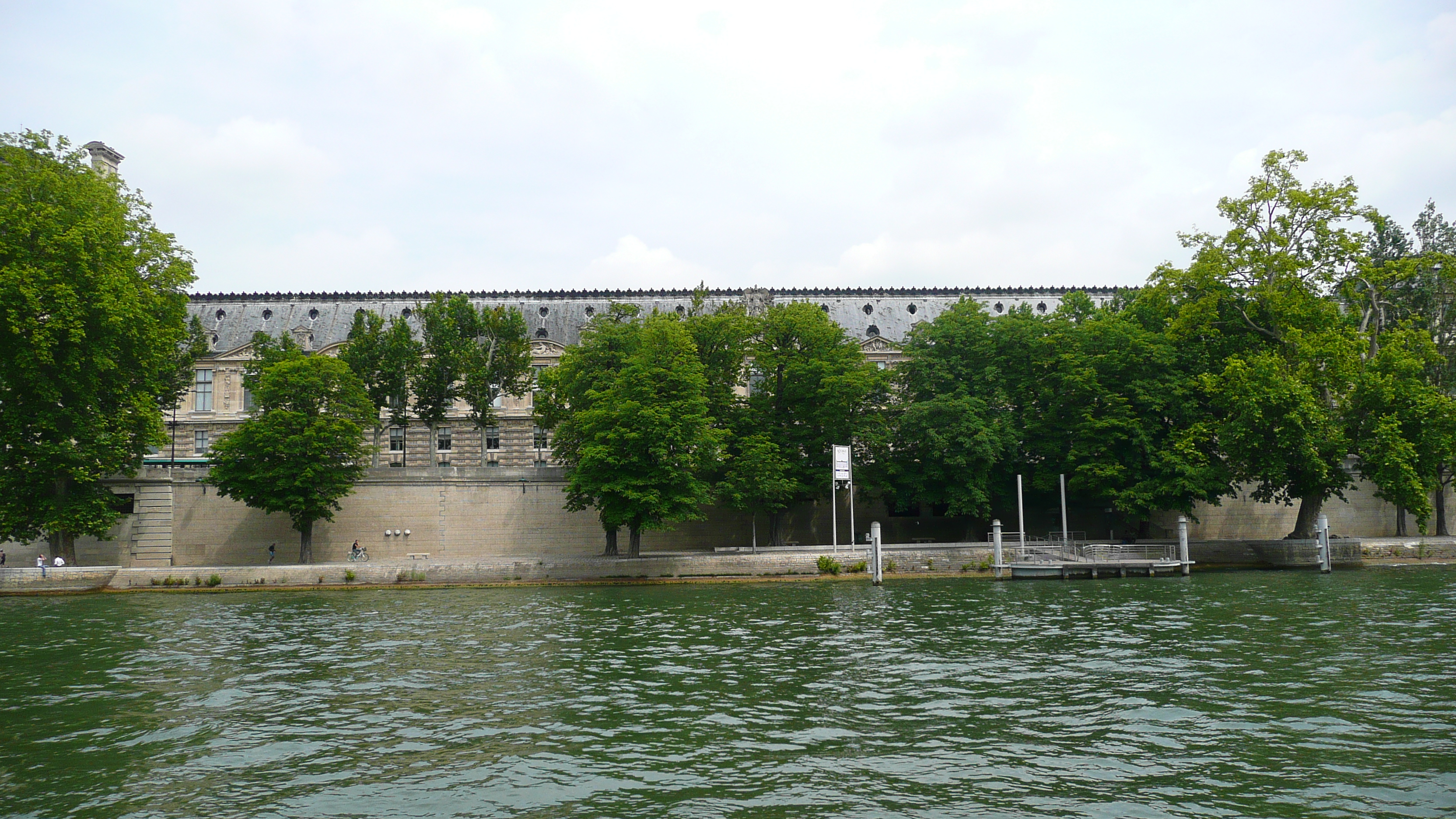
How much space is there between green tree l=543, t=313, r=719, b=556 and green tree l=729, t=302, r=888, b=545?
4893 millimetres

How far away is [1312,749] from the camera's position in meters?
15.6

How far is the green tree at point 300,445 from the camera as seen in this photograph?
5194 centimetres

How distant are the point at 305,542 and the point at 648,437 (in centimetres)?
1954

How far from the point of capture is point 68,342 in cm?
4559

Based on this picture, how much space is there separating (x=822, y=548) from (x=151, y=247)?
34.8 meters

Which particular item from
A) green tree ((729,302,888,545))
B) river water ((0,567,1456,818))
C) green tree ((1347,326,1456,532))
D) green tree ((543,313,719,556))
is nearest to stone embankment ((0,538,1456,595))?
green tree ((543,313,719,556))

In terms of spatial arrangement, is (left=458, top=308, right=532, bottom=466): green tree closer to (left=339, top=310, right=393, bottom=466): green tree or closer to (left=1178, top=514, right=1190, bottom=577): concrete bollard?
(left=339, top=310, right=393, bottom=466): green tree

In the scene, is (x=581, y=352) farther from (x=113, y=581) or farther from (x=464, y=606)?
(x=113, y=581)

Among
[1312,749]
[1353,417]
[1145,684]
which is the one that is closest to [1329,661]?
[1145,684]

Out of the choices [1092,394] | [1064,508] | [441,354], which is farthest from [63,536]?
[1092,394]

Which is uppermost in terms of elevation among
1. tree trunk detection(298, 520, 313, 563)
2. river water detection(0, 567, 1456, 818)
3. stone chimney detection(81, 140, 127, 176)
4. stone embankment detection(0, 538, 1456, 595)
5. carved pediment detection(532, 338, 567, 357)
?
stone chimney detection(81, 140, 127, 176)

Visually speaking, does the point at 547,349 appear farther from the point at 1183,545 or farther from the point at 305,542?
the point at 1183,545

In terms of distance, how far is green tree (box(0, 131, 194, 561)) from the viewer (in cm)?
4394

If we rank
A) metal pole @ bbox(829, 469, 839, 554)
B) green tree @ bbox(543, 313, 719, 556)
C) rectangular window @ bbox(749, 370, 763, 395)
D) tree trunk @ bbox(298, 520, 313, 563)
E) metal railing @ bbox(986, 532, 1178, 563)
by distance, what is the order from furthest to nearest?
rectangular window @ bbox(749, 370, 763, 395) < tree trunk @ bbox(298, 520, 313, 563) < metal pole @ bbox(829, 469, 839, 554) < green tree @ bbox(543, 313, 719, 556) < metal railing @ bbox(986, 532, 1178, 563)
